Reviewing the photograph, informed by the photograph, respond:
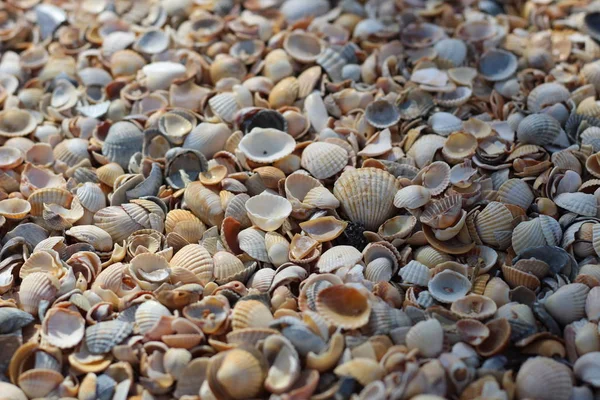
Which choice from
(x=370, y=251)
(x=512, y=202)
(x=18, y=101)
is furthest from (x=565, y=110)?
(x=18, y=101)

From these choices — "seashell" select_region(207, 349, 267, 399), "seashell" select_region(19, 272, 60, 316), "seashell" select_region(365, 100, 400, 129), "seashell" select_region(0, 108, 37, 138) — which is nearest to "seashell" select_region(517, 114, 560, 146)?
"seashell" select_region(365, 100, 400, 129)

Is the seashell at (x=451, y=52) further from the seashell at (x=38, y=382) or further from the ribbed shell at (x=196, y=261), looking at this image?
the seashell at (x=38, y=382)

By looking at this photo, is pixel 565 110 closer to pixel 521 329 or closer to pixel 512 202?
pixel 512 202

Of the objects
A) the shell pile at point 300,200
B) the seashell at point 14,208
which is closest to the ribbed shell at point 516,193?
the shell pile at point 300,200

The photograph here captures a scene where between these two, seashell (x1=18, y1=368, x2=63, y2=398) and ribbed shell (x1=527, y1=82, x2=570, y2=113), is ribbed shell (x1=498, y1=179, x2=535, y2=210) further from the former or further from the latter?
seashell (x1=18, y1=368, x2=63, y2=398)

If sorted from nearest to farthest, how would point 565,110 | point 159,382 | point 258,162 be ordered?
point 159,382 < point 258,162 < point 565,110

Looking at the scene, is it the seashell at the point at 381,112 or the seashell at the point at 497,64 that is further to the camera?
the seashell at the point at 497,64
